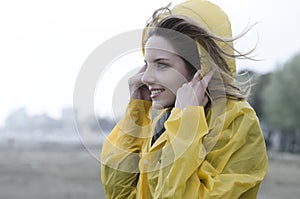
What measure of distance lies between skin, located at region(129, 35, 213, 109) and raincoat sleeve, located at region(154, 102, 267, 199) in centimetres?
8

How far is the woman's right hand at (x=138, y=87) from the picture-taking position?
297 cm

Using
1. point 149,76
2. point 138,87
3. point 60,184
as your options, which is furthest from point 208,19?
point 60,184

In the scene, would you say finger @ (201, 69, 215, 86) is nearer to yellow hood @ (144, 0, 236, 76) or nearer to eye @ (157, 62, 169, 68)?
yellow hood @ (144, 0, 236, 76)

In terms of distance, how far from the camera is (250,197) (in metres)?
2.62

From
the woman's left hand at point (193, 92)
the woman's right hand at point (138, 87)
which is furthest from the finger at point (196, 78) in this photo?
the woman's right hand at point (138, 87)

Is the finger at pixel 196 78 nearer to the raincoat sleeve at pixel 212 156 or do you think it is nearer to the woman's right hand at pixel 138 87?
the raincoat sleeve at pixel 212 156

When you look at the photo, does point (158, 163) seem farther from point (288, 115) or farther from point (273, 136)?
point (273, 136)

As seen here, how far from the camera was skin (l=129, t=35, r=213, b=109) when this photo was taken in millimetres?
2615

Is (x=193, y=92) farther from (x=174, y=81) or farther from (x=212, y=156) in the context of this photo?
(x=212, y=156)

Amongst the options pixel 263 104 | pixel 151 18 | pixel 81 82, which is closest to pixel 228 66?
pixel 151 18

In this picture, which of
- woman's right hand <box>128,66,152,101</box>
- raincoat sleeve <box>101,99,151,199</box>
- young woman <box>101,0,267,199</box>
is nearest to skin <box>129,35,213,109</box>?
young woman <box>101,0,267,199</box>

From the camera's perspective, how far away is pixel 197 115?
8.34 feet

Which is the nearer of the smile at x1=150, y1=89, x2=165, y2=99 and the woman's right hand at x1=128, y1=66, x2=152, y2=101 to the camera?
the smile at x1=150, y1=89, x2=165, y2=99

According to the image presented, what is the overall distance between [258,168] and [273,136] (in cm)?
5967
